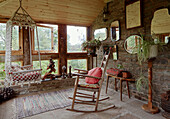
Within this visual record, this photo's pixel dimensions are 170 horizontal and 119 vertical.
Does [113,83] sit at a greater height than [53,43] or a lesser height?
lesser

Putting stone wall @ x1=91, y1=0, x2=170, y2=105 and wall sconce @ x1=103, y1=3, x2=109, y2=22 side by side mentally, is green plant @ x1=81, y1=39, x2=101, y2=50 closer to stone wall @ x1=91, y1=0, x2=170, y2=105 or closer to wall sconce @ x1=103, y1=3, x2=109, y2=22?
stone wall @ x1=91, y1=0, x2=170, y2=105

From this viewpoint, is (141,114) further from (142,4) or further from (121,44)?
(142,4)

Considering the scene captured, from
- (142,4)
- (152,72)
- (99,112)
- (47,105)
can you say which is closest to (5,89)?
(47,105)

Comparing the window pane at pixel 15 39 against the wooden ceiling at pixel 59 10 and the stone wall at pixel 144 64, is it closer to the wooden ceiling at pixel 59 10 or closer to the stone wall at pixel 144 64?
the wooden ceiling at pixel 59 10

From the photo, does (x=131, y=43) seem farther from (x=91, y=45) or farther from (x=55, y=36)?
(x=55, y=36)

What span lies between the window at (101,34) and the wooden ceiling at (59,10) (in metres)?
0.58

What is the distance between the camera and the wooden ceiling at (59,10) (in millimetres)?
3543

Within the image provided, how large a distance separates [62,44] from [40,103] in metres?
2.40

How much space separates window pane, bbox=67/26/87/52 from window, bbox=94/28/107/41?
0.63 metres

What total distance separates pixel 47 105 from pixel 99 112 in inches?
46.0

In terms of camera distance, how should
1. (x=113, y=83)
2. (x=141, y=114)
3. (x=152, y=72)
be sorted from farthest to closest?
(x=113, y=83) < (x=152, y=72) < (x=141, y=114)

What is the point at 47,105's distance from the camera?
2791 mm

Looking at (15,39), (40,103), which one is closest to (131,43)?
(40,103)

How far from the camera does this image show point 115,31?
382 centimetres
